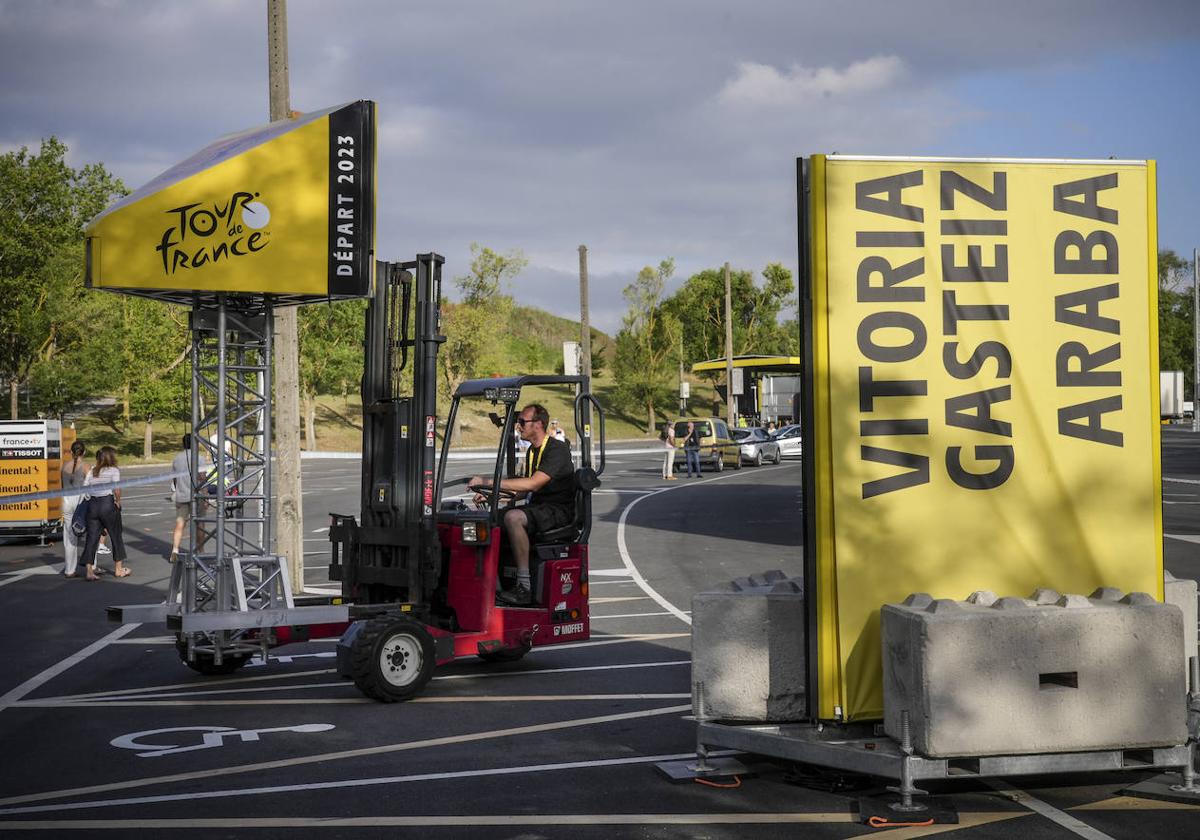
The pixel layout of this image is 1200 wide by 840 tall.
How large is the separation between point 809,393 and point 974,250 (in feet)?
4.01

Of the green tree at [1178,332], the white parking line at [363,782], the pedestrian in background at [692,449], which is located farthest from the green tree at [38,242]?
the green tree at [1178,332]

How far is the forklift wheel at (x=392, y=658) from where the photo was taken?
9.18 m

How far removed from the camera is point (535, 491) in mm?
Answer: 10664

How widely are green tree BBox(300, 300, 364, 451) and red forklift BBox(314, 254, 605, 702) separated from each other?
165 feet

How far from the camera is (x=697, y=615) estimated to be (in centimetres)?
706

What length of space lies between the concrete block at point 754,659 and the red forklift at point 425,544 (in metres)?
3.13

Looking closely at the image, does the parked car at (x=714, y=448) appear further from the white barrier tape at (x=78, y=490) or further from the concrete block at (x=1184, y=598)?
the concrete block at (x=1184, y=598)

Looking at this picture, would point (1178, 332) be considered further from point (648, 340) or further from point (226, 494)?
point (226, 494)

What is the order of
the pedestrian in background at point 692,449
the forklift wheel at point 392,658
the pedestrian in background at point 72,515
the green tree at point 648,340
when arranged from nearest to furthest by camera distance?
the forklift wheel at point 392,658
the pedestrian in background at point 72,515
the pedestrian in background at point 692,449
the green tree at point 648,340

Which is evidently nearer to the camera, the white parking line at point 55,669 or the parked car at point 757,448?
the white parking line at point 55,669

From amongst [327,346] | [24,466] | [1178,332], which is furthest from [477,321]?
[1178,332]

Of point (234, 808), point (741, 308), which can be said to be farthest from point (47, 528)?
point (741, 308)

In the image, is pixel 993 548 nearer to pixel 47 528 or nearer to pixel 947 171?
pixel 947 171

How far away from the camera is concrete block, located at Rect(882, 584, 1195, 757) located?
6.14 meters
